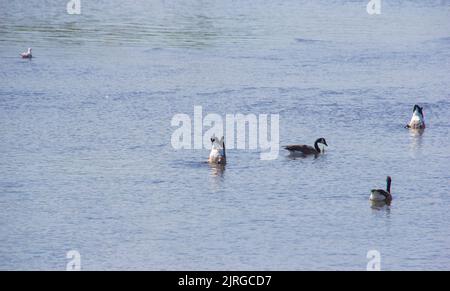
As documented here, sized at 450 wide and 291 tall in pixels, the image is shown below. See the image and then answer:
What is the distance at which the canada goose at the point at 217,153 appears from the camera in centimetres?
2888

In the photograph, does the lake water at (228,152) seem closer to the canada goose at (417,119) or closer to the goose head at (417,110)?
the canada goose at (417,119)

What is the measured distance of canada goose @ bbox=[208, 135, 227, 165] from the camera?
94.7 feet

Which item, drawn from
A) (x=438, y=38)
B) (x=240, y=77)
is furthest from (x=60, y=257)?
(x=438, y=38)

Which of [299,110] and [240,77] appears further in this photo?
[240,77]

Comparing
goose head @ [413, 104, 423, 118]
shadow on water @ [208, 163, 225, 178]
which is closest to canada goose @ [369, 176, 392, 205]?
shadow on water @ [208, 163, 225, 178]

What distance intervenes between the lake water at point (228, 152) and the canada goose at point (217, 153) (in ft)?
1.01

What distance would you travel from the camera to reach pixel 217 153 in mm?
28906

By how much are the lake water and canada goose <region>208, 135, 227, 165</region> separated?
0.31 meters

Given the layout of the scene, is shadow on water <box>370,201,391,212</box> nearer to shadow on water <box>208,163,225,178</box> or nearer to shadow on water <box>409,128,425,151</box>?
shadow on water <box>208,163,225,178</box>

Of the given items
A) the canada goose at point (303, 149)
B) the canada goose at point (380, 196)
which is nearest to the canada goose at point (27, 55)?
the canada goose at point (303, 149)

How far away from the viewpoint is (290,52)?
45.2 meters

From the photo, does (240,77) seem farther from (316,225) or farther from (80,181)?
(316,225)

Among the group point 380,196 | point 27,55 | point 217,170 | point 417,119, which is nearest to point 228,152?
point 217,170
